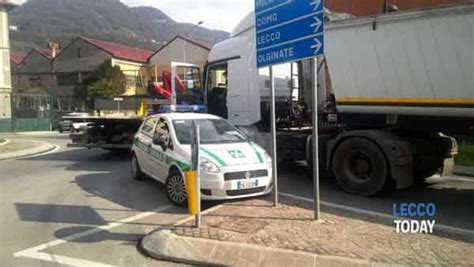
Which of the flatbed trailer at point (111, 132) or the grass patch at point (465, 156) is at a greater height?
the flatbed trailer at point (111, 132)

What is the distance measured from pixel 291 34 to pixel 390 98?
243cm

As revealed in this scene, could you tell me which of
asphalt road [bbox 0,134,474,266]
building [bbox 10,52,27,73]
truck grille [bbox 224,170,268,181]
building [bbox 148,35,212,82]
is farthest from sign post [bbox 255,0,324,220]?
building [bbox 10,52,27,73]

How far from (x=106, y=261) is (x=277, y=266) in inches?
77.5

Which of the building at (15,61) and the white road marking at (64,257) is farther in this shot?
the building at (15,61)

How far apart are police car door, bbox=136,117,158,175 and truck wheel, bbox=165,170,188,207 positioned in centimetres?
156

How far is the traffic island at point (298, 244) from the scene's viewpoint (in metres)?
5.87

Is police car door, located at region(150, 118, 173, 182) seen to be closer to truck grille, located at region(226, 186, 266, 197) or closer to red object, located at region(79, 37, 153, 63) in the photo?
truck grille, located at region(226, 186, 266, 197)

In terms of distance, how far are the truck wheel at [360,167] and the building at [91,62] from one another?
53.3 meters

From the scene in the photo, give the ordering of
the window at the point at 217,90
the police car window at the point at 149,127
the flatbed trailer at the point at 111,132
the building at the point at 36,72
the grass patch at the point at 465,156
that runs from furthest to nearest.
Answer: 1. the building at the point at 36,72
2. the flatbed trailer at the point at 111,132
3. the window at the point at 217,90
4. the grass patch at the point at 465,156
5. the police car window at the point at 149,127

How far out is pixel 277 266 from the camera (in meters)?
5.93

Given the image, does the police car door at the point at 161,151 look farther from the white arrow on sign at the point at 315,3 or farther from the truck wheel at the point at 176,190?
the white arrow on sign at the point at 315,3

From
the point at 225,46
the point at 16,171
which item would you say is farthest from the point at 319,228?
the point at 16,171

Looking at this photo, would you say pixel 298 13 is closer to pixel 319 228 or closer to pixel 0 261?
pixel 319 228

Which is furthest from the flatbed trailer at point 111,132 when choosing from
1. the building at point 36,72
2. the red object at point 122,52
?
the building at point 36,72
